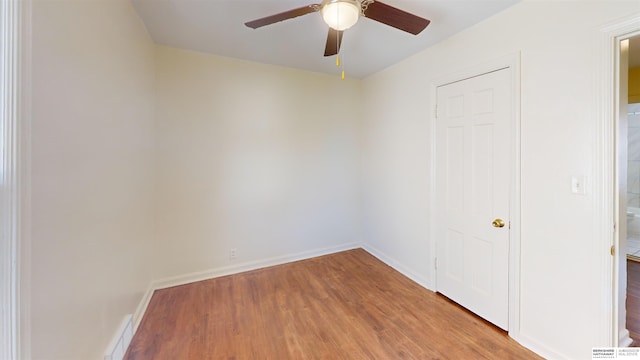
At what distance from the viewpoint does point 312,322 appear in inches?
86.4

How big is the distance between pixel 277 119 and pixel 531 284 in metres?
2.97

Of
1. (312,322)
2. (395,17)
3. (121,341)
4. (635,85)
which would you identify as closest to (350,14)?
(395,17)

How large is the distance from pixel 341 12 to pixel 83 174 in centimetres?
162

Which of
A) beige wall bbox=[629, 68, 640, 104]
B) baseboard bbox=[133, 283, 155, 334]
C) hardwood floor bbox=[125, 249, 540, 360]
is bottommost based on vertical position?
hardwood floor bbox=[125, 249, 540, 360]

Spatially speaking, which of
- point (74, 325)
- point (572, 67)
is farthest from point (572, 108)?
point (74, 325)

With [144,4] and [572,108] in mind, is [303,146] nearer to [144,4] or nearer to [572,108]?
[144,4]

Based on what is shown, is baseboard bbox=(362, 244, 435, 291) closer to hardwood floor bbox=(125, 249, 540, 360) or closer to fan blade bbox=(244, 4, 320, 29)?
hardwood floor bbox=(125, 249, 540, 360)

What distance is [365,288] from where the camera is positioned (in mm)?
2754

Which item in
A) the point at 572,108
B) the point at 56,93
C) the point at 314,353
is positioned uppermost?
the point at 572,108

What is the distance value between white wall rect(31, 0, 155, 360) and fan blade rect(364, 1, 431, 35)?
60.1 inches

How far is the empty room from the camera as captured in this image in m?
1.14

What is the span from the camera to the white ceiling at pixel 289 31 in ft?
6.33

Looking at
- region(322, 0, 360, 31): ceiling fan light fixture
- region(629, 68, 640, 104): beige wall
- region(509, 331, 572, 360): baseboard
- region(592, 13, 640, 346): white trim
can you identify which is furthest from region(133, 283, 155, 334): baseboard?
region(629, 68, 640, 104): beige wall

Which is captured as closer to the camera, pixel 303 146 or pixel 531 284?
pixel 531 284
